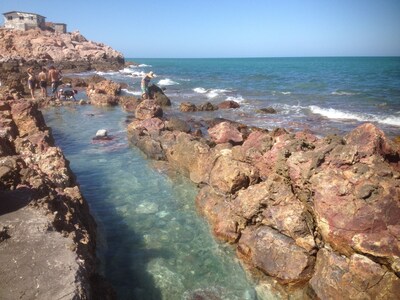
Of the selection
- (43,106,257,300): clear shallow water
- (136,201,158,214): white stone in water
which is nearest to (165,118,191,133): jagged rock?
(43,106,257,300): clear shallow water

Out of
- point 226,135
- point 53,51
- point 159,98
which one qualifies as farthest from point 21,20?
point 226,135

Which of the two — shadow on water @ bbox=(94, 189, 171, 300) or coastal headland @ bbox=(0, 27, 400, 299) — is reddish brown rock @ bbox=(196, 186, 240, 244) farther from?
shadow on water @ bbox=(94, 189, 171, 300)

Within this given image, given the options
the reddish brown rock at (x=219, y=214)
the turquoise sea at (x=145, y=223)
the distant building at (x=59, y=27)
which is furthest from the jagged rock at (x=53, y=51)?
the reddish brown rock at (x=219, y=214)

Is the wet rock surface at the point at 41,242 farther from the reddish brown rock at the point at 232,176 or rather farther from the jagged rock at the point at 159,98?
the jagged rock at the point at 159,98

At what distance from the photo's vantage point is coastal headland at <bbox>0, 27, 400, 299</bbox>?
4.47 m

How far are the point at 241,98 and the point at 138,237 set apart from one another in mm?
23949

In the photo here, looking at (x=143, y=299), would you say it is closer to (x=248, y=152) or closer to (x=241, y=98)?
(x=248, y=152)

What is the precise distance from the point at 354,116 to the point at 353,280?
18041 mm

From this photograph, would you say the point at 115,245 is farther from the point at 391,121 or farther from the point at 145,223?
the point at 391,121

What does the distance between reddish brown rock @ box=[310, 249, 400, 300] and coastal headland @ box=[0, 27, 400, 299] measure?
0.01 m

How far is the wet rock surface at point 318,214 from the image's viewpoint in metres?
4.77

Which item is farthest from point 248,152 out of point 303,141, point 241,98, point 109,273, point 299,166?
point 241,98

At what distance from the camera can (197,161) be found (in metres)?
9.55

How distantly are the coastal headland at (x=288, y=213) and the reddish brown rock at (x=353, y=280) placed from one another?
14mm
